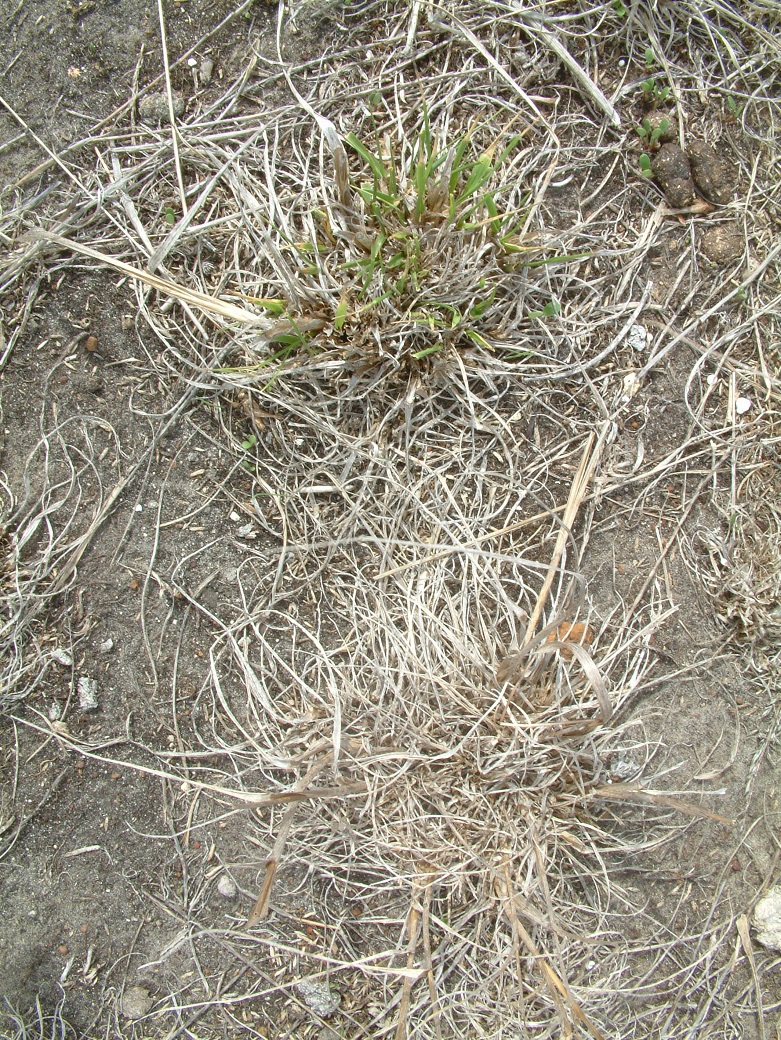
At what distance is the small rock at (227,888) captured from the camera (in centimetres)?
144

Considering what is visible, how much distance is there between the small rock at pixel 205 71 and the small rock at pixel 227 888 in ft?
5.77

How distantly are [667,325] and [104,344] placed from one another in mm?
1268

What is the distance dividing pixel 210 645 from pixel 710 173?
5.04 feet

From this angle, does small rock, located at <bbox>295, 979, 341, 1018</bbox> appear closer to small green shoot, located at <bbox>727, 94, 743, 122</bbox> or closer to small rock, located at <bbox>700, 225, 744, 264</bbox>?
small rock, located at <bbox>700, 225, 744, 264</bbox>

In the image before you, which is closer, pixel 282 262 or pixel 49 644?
pixel 282 262

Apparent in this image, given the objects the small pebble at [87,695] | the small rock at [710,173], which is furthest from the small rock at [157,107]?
the small pebble at [87,695]

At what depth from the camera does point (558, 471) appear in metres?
1.48

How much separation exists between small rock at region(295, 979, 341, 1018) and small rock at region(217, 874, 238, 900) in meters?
0.23

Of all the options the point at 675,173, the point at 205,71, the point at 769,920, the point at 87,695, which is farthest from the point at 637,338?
the point at 87,695

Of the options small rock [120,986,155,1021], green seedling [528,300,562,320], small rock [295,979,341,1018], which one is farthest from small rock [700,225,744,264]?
small rock [120,986,155,1021]

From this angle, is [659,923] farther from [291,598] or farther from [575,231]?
[575,231]

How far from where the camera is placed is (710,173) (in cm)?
148

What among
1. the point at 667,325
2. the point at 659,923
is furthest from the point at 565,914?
the point at 667,325

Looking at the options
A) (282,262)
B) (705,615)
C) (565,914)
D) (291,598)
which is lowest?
(565,914)
